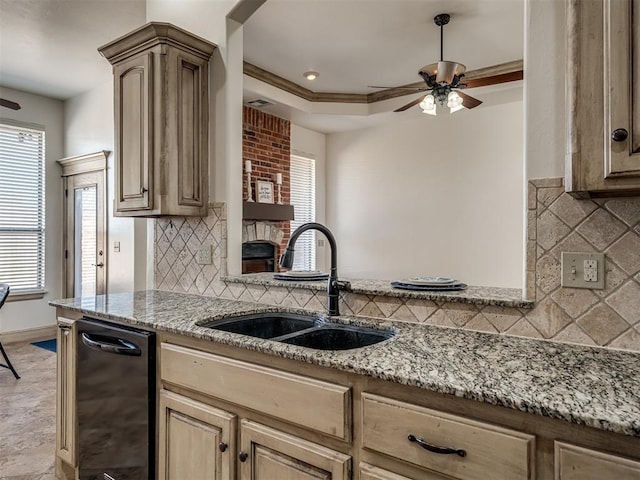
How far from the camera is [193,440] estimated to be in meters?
1.59

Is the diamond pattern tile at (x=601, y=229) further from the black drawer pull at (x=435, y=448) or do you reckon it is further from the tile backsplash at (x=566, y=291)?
the black drawer pull at (x=435, y=448)

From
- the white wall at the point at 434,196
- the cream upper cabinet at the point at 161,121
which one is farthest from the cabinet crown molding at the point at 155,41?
the white wall at the point at 434,196

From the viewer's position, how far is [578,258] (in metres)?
1.40

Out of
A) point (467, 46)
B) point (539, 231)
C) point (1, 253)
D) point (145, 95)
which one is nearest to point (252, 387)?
point (539, 231)

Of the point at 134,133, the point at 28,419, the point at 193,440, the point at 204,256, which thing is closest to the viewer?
the point at 193,440

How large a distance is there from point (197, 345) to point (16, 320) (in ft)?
15.0

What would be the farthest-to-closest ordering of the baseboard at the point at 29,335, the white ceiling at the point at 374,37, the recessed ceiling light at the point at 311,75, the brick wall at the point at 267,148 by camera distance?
the brick wall at the point at 267,148 < the baseboard at the point at 29,335 < the recessed ceiling light at the point at 311,75 < the white ceiling at the point at 374,37

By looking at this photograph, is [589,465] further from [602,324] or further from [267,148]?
[267,148]

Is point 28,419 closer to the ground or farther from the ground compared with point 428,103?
closer to the ground

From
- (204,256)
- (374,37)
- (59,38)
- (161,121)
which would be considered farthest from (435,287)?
(59,38)

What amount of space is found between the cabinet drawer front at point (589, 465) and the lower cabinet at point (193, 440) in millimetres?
990

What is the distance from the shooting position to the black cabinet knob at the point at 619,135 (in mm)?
1043

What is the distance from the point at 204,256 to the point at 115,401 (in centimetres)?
92

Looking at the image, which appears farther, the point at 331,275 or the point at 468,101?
the point at 468,101
